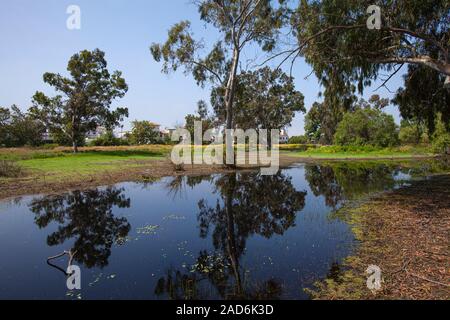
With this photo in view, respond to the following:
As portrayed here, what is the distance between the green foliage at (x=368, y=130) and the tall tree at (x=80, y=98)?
117ft

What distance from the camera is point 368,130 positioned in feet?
159

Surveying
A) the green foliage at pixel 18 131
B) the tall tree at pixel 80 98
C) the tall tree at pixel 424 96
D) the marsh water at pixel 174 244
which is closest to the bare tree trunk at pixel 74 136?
the tall tree at pixel 80 98

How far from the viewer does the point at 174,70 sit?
24.9 metres

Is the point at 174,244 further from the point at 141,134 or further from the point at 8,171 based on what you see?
the point at 141,134

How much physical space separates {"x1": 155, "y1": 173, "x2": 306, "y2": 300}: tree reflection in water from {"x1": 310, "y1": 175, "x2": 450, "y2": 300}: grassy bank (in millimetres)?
1122

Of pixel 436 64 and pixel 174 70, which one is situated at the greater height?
pixel 174 70

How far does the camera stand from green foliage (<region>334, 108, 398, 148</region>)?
152ft

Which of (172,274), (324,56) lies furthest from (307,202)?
(172,274)

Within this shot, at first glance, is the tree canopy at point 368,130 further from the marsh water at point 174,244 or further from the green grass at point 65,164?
the marsh water at point 174,244

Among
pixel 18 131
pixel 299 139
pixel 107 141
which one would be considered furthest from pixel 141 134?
pixel 299 139
